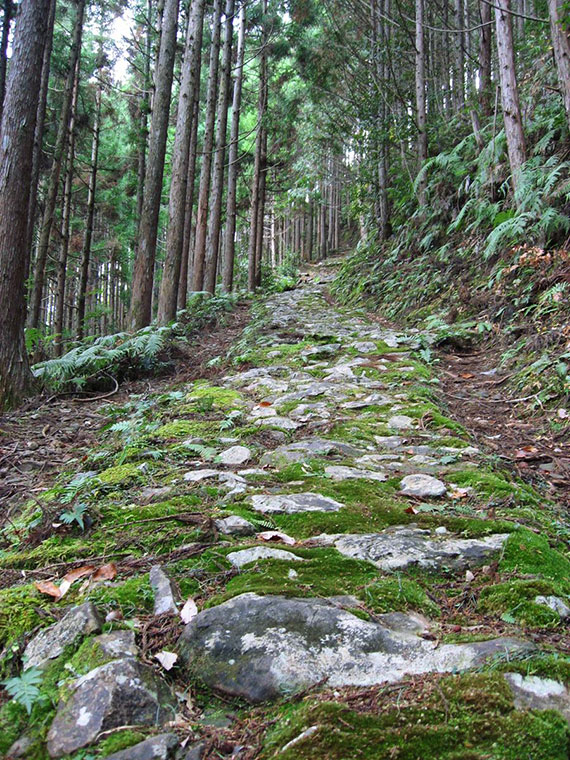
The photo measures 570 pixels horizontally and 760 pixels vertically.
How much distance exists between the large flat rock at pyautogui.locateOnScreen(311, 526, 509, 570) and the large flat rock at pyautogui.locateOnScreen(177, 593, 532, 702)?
421 millimetres

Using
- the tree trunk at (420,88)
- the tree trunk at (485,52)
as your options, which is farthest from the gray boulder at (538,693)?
the tree trunk at (420,88)

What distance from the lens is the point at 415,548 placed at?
6.94 ft

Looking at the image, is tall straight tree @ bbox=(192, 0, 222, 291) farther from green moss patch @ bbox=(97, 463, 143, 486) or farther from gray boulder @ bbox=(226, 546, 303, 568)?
gray boulder @ bbox=(226, 546, 303, 568)

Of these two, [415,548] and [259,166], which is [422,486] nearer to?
[415,548]

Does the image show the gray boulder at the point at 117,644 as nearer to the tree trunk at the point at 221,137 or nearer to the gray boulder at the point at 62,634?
the gray boulder at the point at 62,634

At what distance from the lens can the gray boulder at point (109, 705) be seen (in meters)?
1.18

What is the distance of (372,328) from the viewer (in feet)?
28.8

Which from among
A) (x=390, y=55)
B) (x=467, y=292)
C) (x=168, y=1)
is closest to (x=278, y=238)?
(x=390, y=55)

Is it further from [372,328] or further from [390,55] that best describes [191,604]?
[390,55]

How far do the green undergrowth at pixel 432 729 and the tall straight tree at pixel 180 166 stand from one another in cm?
907

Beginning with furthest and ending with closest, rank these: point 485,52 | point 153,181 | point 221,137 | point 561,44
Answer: point 221,137
point 485,52
point 153,181
point 561,44

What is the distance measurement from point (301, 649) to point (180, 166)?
9.63 m

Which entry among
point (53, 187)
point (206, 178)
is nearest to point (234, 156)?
point (206, 178)

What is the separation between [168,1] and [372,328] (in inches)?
279
